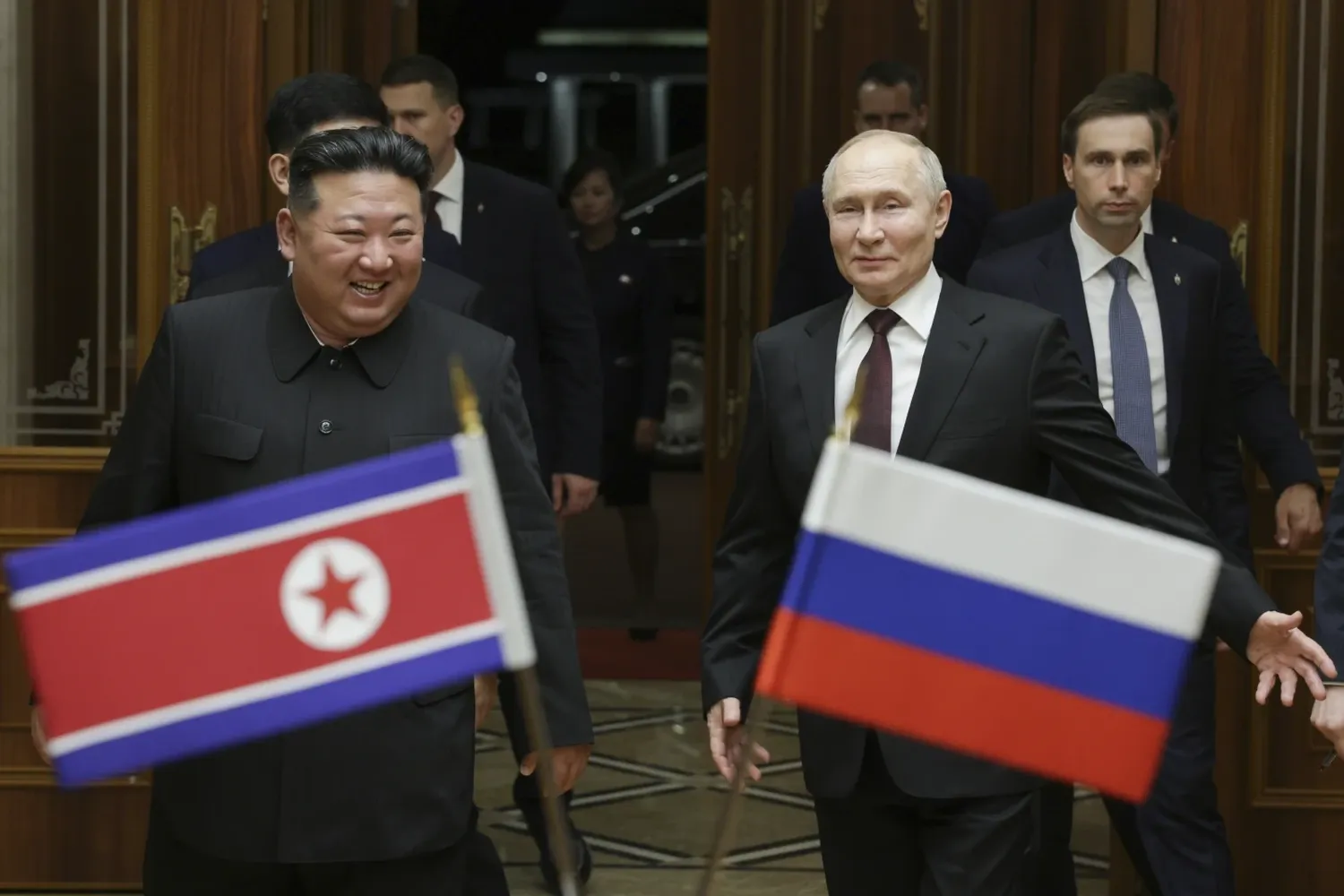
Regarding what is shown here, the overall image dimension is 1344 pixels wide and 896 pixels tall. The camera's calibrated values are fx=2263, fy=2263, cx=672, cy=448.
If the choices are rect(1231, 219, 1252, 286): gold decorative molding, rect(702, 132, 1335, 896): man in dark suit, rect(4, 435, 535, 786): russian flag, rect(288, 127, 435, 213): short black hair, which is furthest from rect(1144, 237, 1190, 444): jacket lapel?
rect(4, 435, 535, 786): russian flag

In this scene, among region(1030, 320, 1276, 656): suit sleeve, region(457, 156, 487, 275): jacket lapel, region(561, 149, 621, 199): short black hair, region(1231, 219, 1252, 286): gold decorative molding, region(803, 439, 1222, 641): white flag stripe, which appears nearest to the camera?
region(803, 439, 1222, 641): white flag stripe

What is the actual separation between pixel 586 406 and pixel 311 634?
2.96 m

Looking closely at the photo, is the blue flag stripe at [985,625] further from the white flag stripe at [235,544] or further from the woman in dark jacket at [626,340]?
the woman in dark jacket at [626,340]

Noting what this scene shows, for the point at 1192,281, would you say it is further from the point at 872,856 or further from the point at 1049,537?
the point at 1049,537

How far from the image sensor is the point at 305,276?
2883 millimetres

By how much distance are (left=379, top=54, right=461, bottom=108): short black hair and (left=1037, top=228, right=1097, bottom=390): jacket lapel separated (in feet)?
4.55

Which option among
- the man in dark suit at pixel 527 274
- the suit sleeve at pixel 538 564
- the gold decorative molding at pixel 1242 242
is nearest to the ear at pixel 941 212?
the suit sleeve at pixel 538 564

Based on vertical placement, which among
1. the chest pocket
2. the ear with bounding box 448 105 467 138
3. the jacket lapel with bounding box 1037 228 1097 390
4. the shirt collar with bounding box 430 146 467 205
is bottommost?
the chest pocket

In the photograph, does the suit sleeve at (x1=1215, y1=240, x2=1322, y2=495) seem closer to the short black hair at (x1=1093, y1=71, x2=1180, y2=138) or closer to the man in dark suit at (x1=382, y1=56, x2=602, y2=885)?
the short black hair at (x1=1093, y1=71, x2=1180, y2=138)

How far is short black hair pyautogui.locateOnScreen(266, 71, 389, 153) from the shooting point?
3.90 meters

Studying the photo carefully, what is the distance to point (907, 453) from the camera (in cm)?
309

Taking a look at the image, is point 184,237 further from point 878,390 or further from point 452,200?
point 878,390

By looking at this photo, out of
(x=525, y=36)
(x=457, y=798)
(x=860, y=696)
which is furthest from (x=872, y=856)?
(x=525, y=36)

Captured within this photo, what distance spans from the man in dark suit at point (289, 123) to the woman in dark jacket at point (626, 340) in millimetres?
3630
